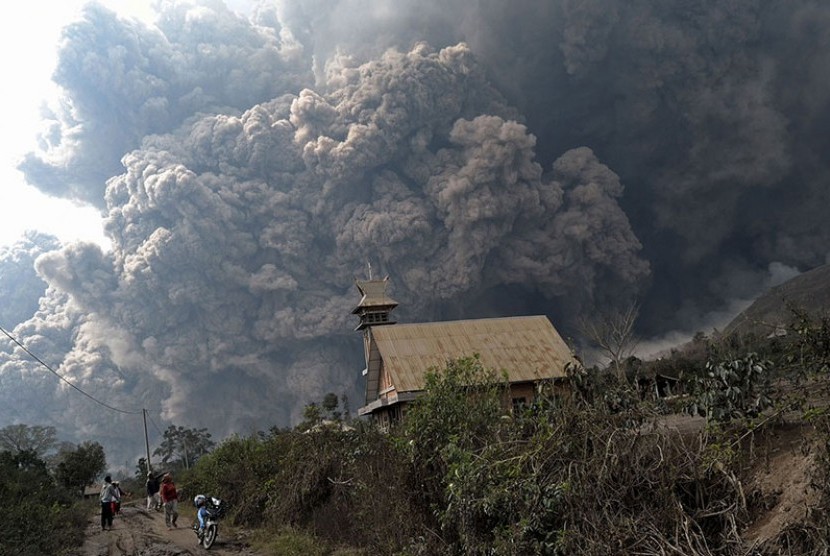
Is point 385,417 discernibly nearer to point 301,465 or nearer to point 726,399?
point 301,465

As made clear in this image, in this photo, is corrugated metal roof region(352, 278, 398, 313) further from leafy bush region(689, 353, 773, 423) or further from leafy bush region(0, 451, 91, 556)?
leafy bush region(689, 353, 773, 423)

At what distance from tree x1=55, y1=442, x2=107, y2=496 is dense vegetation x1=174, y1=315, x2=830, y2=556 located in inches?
1795

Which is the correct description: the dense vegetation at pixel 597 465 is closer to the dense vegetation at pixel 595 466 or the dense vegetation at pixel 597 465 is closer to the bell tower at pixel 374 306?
the dense vegetation at pixel 595 466

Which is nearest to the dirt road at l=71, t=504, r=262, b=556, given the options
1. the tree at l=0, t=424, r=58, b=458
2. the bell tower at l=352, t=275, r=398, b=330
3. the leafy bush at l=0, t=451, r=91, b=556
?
Answer: the leafy bush at l=0, t=451, r=91, b=556

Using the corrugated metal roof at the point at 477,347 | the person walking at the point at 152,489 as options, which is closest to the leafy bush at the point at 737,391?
the corrugated metal roof at the point at 477,347

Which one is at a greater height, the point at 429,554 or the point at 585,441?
the point at 585,441

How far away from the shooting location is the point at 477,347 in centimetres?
2702

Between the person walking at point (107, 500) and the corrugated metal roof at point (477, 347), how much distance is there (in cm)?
1031

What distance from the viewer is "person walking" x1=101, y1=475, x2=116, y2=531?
19.6 metres

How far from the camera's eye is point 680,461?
20.1ft

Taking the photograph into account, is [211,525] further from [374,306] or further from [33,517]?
[374,306]

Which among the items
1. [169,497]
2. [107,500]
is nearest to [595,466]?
[169,497]

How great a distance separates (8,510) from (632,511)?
15275mm

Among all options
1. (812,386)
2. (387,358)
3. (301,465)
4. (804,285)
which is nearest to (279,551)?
(301,465)
